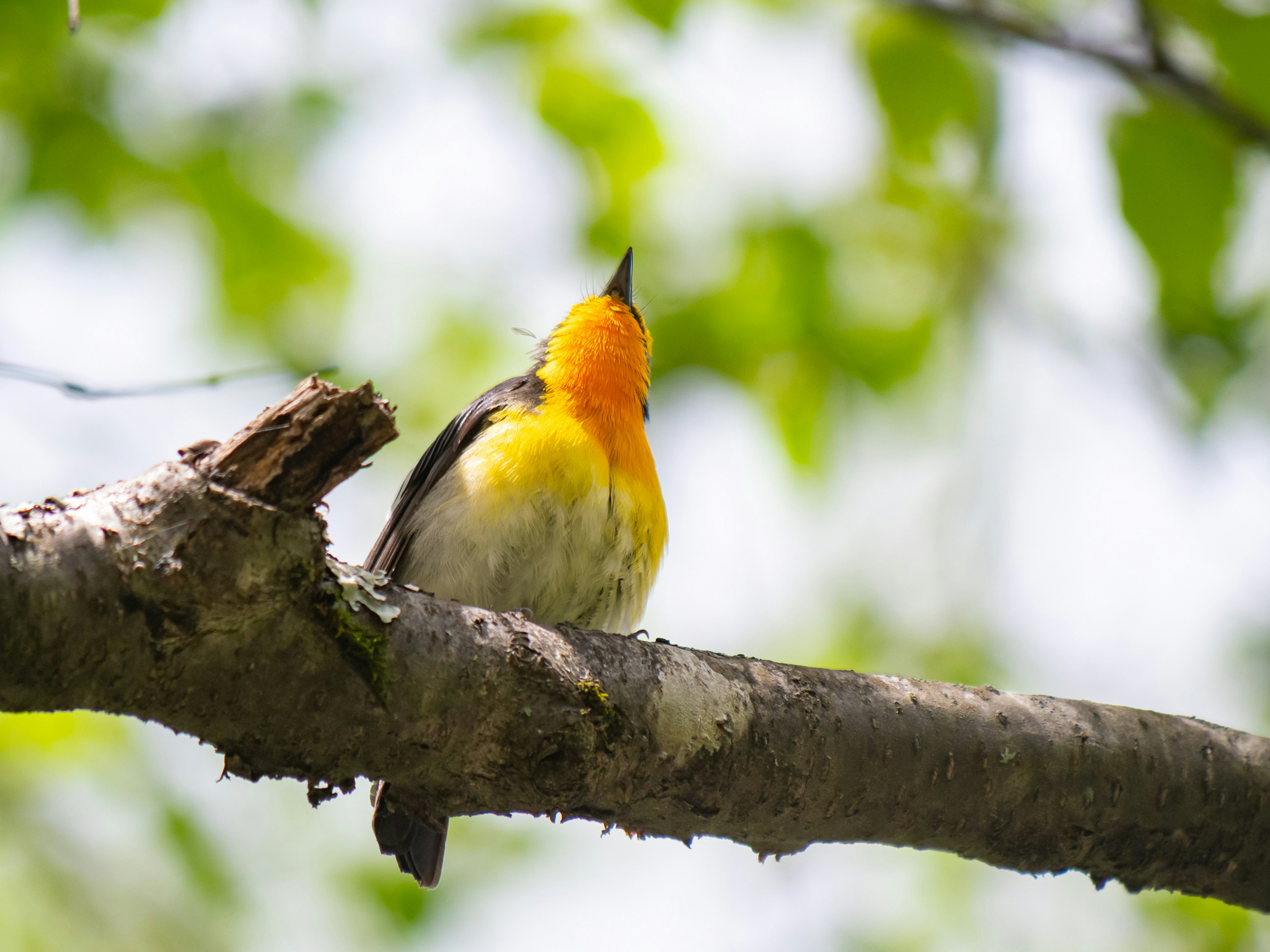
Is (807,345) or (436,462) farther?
(436,462)

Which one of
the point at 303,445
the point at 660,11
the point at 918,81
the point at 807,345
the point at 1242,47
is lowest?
the point at 807,345

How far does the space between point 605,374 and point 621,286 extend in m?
0.74

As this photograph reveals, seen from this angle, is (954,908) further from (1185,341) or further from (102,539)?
(102,539)

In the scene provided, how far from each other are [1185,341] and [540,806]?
2.33m

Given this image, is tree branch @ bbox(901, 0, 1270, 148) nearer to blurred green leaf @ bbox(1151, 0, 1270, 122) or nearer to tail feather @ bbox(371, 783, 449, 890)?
blurred green leaf @ bbox(1151, 0, 1270, 122)

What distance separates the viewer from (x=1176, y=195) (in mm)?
2447

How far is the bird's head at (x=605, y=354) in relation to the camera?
14.1 ft

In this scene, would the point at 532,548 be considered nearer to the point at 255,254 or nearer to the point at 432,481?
the point at 432,481

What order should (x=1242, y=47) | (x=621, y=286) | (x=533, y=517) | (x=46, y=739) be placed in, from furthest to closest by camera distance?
(x=621, y=286), (x=46, y=739), (x=533, y=517), (x=1242, y=47)

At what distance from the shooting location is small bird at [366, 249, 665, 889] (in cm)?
369

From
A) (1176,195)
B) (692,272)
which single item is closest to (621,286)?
(692,272)

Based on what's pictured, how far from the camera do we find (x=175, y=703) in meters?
1.96

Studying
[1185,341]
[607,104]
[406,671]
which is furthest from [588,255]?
[406,671]

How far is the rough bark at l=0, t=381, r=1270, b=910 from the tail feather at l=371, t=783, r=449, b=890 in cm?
89
